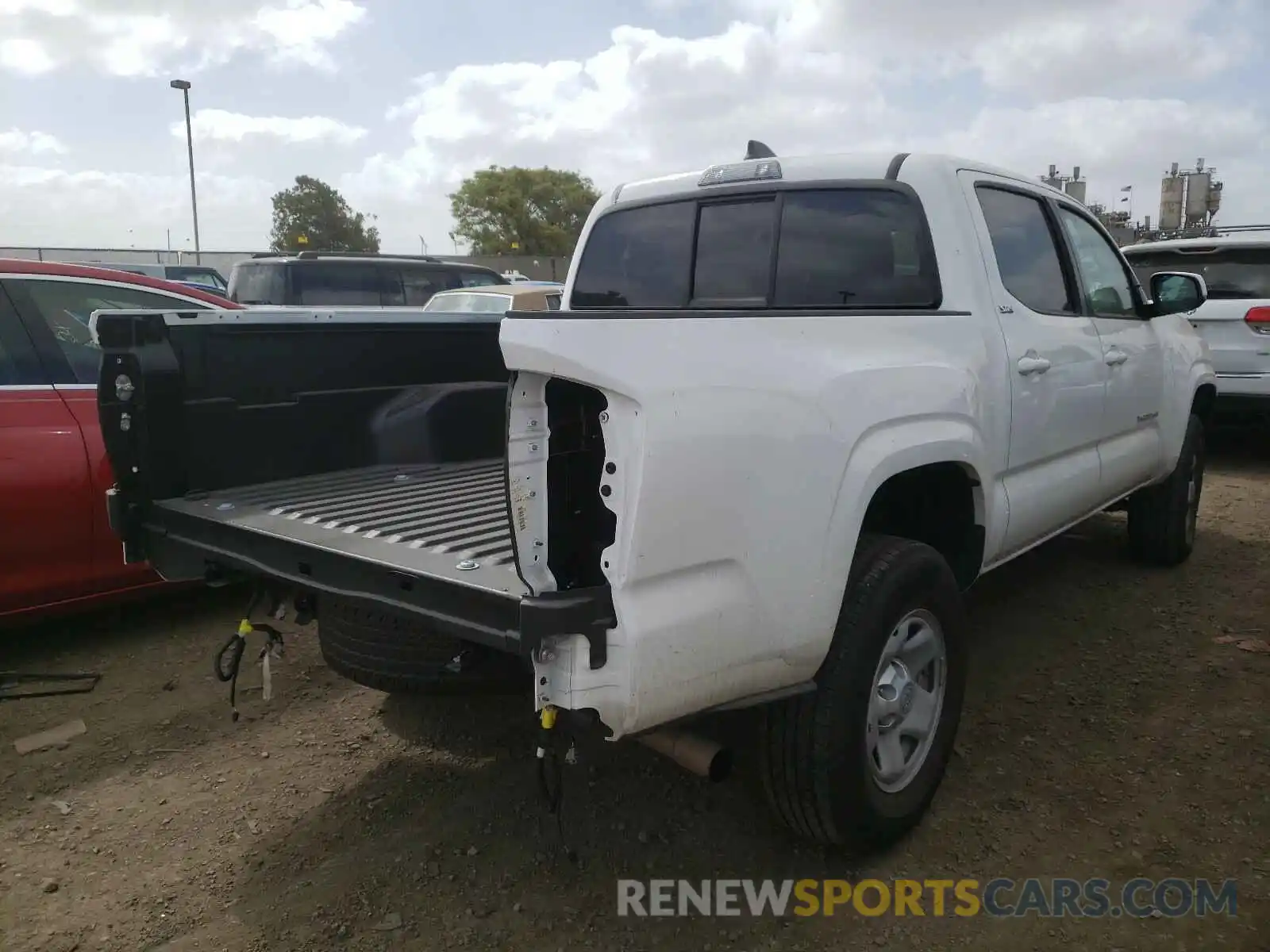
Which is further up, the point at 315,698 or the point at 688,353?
the point at 688,353

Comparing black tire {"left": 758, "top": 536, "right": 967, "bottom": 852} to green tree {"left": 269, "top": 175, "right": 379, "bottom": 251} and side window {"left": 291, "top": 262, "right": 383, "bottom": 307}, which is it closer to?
side window {"left": 291, "top": 262, "right": 383, "bottom": 307}

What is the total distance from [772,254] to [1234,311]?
618 cm

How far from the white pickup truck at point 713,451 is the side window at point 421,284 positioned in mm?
11277

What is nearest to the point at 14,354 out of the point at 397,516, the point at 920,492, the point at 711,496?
the point at 397,516

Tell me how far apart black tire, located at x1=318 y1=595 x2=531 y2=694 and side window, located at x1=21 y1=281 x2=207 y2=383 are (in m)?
2.18

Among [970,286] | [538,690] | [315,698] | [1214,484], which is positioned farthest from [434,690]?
[1214,484]

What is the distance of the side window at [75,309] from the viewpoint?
14.0 feet

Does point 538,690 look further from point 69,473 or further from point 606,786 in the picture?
point 69,473

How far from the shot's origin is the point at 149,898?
2.66 metres

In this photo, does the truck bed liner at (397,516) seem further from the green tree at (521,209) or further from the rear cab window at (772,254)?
the green tree at (521,209)

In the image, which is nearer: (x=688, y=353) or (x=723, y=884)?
(x=688, y=353)

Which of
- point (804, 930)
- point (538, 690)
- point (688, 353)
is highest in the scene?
point (688, 353)

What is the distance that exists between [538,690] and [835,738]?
0.83m

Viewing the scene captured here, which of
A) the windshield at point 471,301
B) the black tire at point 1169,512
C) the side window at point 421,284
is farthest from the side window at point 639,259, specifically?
the side window at point 421,284
